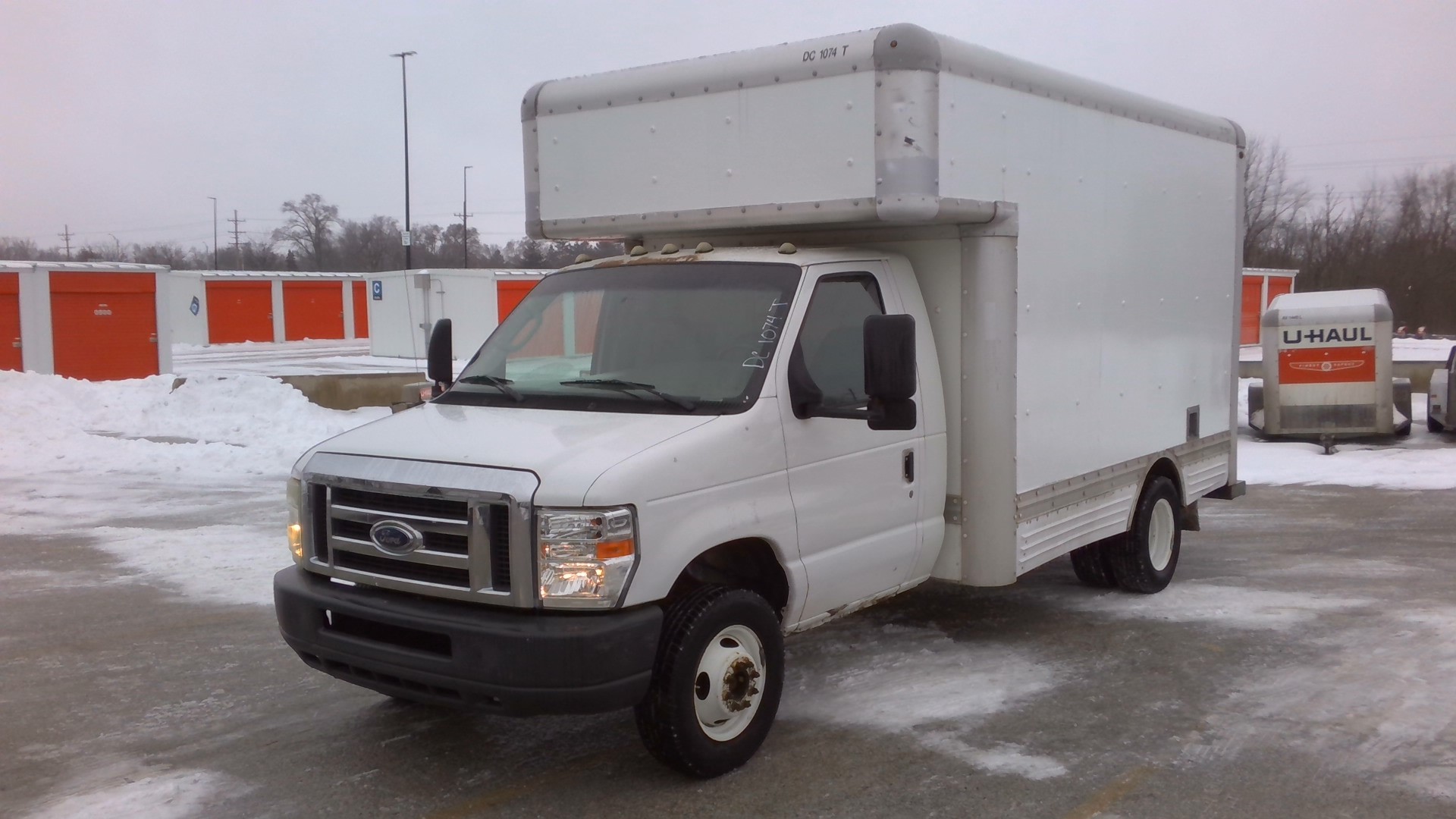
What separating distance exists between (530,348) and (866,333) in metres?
1.75

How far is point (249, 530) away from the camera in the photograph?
10297 millimetres

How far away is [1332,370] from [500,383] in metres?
15.1

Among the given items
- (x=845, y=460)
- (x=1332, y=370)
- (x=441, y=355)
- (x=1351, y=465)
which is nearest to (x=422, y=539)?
(x=845, y=460)

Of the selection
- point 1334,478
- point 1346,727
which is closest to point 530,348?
point 1346,727

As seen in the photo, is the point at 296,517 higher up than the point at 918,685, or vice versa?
the point at 296,517

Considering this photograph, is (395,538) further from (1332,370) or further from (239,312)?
(239,312)

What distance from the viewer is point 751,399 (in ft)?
16.0

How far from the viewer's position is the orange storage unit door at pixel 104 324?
2361 cm

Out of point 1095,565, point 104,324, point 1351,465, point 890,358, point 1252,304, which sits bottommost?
point 1351,465

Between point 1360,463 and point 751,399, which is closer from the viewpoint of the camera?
point 751,399

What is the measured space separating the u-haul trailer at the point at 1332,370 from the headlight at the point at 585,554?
14999 millimetres

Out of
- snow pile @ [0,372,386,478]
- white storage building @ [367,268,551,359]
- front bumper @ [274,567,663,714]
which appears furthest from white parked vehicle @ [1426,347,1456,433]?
white storage building @ [367,268,551,359]

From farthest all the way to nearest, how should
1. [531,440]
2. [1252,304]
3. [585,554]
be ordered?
[1252,304] < [531,440] < [585,554]

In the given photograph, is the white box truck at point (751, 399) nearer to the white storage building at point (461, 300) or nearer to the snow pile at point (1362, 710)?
the snow pile at point (1362, 710)
